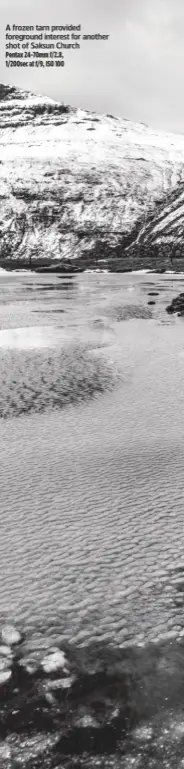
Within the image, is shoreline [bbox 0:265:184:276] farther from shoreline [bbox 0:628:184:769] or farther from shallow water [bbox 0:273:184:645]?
shoreline [bbox 0:628:184:769]

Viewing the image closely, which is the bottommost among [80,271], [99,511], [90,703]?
[80,271]

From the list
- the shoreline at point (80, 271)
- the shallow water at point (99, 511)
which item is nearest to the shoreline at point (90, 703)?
the shallow water at point (99, 511)

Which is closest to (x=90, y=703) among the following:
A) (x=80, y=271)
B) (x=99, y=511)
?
(x=99, y=511)

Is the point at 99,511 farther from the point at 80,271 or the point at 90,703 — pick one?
the point at 80,271

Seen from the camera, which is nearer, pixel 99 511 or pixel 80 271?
pixel 99 511

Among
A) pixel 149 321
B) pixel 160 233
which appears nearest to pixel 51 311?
pixel 149 321

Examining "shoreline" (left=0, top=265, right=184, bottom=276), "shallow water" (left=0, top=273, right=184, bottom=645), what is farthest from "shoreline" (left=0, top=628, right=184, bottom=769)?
"shoreline" (left=0, top=265, right=184, bottom=276)

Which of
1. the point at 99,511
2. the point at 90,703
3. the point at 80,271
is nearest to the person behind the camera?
the point at 90,703

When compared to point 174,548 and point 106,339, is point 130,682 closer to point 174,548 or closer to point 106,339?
point 174,548

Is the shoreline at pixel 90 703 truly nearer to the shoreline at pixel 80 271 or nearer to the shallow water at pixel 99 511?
the shallow water at pixel 99 511
